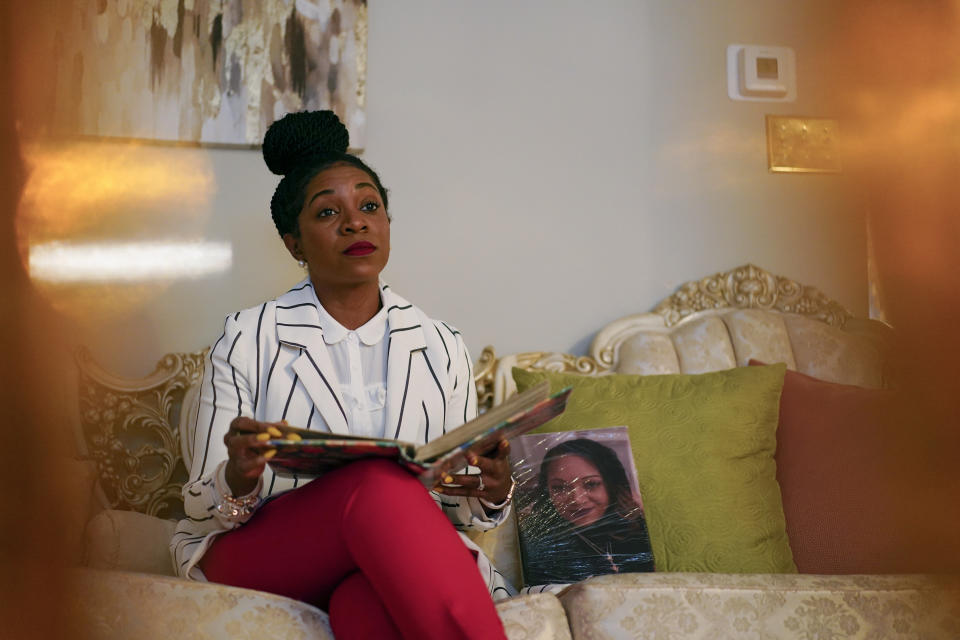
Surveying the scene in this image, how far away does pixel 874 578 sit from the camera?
3.72 ft

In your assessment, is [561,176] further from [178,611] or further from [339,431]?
[178,611]

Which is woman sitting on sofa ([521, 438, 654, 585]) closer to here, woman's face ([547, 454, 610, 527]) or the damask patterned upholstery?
woman's face ([547, 454, 610, 527])

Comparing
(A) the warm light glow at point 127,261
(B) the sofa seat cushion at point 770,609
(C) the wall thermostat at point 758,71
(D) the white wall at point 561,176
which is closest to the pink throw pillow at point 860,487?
(B) the sofa seat cushion at point 770,609

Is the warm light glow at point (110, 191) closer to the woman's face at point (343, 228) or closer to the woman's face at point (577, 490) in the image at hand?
the woman's face at point (343, 228)

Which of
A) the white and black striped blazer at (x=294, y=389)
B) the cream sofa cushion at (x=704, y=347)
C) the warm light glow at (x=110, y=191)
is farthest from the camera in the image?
the cream sofa cushion at (x=704, y=347)

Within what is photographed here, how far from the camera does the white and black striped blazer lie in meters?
1.29

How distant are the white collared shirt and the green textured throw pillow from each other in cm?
38

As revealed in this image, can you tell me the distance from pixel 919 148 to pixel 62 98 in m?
1.77

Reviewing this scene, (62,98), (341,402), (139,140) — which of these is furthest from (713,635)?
(62,98)

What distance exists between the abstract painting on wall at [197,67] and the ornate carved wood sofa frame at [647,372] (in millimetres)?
541

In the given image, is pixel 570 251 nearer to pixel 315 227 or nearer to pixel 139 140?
pixel 315 227

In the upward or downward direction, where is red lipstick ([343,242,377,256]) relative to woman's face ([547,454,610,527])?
upward

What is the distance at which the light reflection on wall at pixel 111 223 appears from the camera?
182cm

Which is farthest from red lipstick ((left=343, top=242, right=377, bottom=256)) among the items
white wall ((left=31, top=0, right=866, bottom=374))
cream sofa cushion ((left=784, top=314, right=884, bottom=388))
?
cream sofa cushion ((left=784, top=314, right=884, bottom=388))
